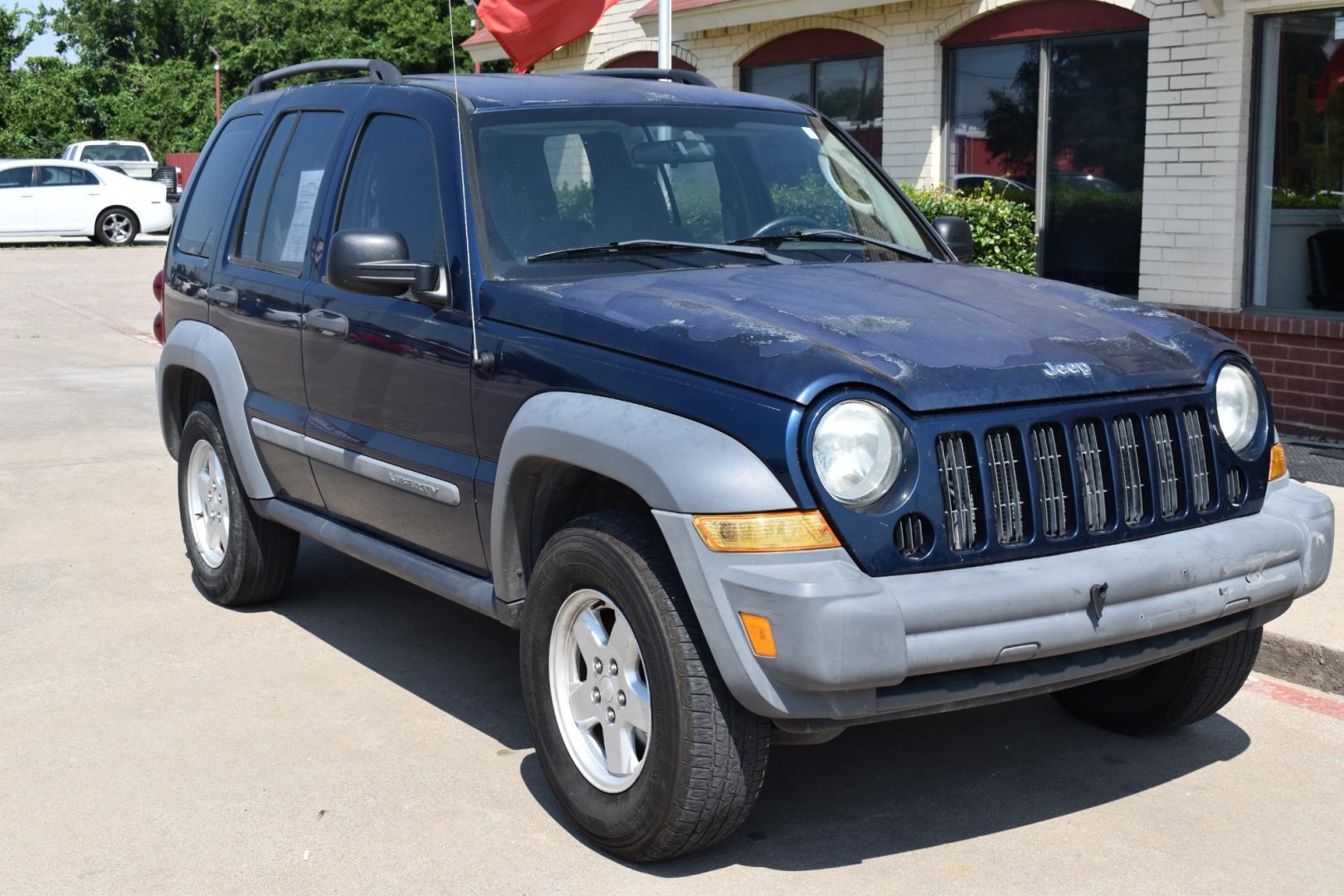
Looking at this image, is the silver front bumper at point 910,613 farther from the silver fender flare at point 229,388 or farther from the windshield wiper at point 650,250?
the silver fender flare at point 229,388

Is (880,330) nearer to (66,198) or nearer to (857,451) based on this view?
(857,451)

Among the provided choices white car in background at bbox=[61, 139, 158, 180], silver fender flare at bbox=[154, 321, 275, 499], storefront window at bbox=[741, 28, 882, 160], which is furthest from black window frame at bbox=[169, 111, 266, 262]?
white car in background at bbox=[61, 139, 158, 180]

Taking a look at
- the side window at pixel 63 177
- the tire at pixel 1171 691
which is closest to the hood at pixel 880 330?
the tire at pixel 1171 691

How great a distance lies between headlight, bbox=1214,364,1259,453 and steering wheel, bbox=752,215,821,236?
4.61ft

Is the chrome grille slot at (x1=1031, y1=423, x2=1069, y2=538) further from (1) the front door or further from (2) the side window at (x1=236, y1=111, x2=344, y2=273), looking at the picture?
(2) the side window at (x1=236, y1=111, x2=344, y2=273)

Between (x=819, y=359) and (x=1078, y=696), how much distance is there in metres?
1.99

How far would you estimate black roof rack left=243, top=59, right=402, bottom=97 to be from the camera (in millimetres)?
5395

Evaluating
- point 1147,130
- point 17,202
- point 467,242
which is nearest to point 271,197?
point 467,242

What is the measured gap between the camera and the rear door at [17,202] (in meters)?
28.4

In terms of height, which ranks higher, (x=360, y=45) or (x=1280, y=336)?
(x=360, y=45)

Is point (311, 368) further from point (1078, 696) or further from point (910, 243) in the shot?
point (1078, 696)

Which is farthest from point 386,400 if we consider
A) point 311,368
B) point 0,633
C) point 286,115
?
point 0,633

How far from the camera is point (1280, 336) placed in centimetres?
986

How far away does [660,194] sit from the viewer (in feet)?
16.4
